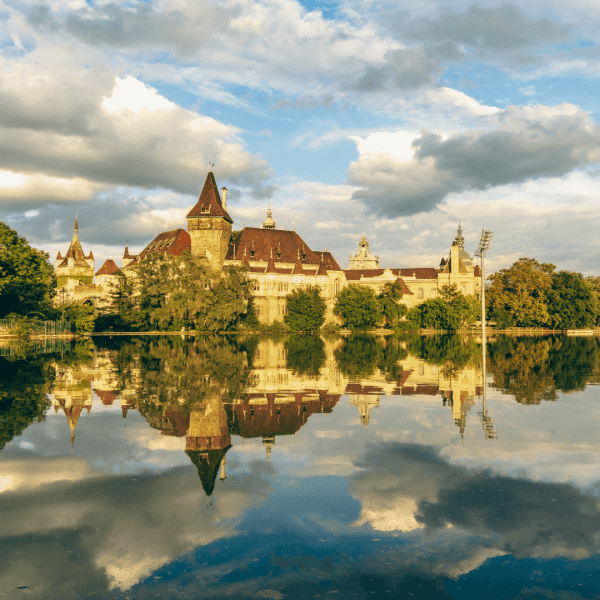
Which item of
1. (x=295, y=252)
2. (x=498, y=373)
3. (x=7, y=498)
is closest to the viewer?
(x=7, y=498)

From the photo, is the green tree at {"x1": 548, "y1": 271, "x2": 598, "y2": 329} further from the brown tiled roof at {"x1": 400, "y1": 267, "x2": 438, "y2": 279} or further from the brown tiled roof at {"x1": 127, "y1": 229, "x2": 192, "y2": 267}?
the brown tiled roof at {"x1": 127, "y1": 229, "x2": 192, "y2": 267}

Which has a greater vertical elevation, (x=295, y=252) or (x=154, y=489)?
(x=295, y=252)

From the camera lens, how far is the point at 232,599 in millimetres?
4371

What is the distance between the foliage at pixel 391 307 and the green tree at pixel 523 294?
17.6m

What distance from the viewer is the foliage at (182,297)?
66.9 meters

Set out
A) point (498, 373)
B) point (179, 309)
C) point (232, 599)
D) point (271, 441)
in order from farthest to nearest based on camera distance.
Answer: point (179, 309)
point (498, 373)
point (271, 441)
point (232, 599)

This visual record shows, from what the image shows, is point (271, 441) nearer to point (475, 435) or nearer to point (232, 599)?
point (475, 435)

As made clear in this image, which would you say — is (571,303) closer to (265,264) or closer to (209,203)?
(265,264)

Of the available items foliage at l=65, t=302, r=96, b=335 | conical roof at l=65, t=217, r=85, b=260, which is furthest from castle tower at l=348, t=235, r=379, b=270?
foliage at l=65, t=302, r=96, b=335

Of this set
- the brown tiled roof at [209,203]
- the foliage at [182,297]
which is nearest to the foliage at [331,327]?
the foliage at [182,297]

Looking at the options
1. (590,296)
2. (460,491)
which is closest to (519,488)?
(460,491)

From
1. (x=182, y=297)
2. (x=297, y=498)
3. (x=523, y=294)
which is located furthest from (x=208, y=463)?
(x=523, y=294)

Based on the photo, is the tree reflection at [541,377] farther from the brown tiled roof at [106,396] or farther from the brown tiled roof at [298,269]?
the brown tiled roof at [298,269]

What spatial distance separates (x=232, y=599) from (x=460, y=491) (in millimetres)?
3626
